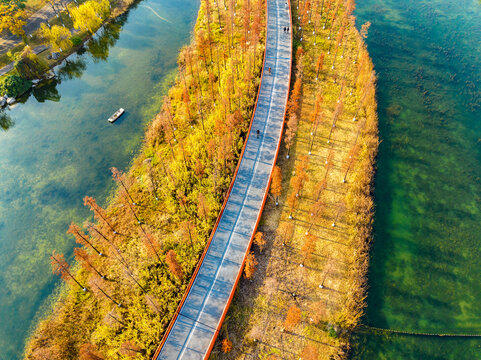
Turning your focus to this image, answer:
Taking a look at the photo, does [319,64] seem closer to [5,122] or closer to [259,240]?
[259,240]

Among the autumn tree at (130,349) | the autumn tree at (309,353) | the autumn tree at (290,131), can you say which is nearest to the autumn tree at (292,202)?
the autumn tree at (290,131)

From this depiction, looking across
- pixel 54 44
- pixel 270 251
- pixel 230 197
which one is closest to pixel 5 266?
pixel 230 197

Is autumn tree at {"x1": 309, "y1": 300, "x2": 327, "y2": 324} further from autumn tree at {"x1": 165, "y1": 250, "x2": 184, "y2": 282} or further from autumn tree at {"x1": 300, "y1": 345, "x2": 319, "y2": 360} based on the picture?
autumn tree at {"x1": 165, "y1": 250, "x2": 184, "y2": 282}

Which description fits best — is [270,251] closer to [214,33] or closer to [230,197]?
[230,197]

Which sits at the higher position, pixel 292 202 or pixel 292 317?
pixel 292 202

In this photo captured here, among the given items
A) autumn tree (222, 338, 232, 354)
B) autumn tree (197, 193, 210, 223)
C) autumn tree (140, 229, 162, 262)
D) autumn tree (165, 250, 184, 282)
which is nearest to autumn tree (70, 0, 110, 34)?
autumn tree (197, 193, 210, 223)

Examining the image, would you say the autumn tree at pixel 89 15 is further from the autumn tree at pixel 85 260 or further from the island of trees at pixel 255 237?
the autumn tree at pixel 85 260

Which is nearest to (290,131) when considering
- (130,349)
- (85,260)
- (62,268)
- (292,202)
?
(292,202)
